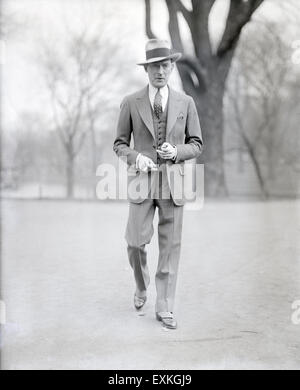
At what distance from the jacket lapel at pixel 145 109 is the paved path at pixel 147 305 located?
1.53 m

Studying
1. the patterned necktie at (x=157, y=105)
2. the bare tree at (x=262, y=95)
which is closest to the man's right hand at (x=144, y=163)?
the patterned necktie at (x=157, y=105)

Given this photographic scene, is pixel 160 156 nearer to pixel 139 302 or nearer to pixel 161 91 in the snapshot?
pixel 161 91

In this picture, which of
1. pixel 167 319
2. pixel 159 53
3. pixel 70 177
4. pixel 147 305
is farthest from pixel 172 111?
pixel 70 177

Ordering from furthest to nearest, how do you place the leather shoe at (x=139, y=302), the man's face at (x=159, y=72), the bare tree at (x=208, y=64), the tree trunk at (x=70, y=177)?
1. the tree trunk at (x=70, y=177)
2. the bare tree at (x=208, y=64)
3. the leather shoe at (x=139, y=302)
4. the man's face at (x=159, y=72)

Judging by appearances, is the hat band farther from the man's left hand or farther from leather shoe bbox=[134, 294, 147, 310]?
leather shoe bbox=[134, 294, 147, 310]

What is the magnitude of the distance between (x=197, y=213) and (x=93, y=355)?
27.4 feet

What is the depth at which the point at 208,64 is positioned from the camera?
13484 millimetres

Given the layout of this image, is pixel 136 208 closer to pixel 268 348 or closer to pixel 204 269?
pixel 268 348

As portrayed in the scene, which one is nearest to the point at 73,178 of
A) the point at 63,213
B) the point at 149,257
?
the point at 63,213

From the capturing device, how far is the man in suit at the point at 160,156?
4125 millimetres

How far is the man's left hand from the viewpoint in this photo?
399 cm

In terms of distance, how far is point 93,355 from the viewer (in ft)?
11.9

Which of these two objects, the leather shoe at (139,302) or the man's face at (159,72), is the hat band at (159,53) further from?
the leather shoe at (139,302)

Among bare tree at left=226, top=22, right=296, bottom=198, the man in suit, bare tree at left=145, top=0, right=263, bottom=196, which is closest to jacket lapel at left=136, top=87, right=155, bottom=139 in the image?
the man in suit
